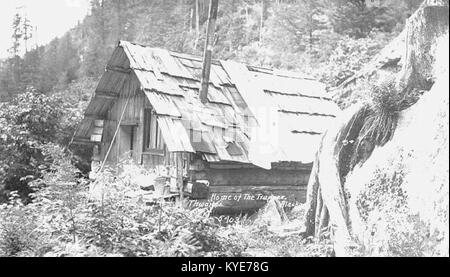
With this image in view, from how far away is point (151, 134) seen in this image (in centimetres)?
984

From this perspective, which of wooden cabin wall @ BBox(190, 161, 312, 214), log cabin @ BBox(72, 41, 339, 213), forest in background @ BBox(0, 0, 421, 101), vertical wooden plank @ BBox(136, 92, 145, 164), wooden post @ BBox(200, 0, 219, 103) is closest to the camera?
forest in background @ BBox(0, 0, 421, 101)

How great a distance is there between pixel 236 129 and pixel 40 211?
3.92 metres

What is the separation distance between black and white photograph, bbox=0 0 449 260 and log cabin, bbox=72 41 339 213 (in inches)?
1.2

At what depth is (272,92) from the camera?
31.1 feet

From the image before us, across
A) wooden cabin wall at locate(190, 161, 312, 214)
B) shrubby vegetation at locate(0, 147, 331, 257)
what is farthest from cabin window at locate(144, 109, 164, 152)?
shrubby vegetation at locate(0, 147, 331, 257)

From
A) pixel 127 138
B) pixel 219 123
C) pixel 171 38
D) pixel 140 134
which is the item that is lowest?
pixel 127 138

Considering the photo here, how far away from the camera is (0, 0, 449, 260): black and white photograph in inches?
174

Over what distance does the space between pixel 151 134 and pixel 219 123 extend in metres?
2.10

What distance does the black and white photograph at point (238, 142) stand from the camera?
4418mm

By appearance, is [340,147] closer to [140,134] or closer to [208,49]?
[208,49]

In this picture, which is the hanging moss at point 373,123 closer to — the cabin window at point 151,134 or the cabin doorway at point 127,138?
the cabin window at point 151,134

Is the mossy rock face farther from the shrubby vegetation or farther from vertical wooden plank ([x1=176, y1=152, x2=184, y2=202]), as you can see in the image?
vertical wooden plank ([x1=176, y1=152, x2=184, y2=202])

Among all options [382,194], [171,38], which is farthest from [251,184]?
[171,38]
